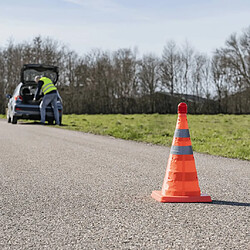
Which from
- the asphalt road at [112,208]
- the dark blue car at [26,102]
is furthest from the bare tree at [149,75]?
the asphalt road at [112,208]

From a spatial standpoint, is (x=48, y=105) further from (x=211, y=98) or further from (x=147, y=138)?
(x=211, y=98)

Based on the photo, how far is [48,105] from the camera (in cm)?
1702

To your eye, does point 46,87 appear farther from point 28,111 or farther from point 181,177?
point 181,177

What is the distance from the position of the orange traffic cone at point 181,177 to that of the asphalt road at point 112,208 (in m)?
0.12

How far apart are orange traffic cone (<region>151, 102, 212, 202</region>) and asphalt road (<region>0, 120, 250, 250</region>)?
12 centimetres

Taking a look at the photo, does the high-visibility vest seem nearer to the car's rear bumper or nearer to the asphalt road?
the car's rear bumper

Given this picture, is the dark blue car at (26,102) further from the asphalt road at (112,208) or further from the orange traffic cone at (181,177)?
the orange traffic cone at (181,177)

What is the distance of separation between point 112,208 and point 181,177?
84cm

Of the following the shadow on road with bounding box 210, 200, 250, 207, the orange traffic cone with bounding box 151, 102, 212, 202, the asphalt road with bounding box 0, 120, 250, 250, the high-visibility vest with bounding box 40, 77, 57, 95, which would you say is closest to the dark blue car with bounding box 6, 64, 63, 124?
the high-visibility vest with bounding box 40, 77, 57, 95

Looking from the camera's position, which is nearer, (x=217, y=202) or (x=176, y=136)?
(x=217, y=202)

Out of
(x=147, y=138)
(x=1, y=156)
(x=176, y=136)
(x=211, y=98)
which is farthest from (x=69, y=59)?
(x=176, y=136)

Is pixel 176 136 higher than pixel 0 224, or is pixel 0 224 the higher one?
pixel 176 136

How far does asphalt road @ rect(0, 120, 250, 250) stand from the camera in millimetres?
2891

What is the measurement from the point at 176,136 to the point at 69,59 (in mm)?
47981
